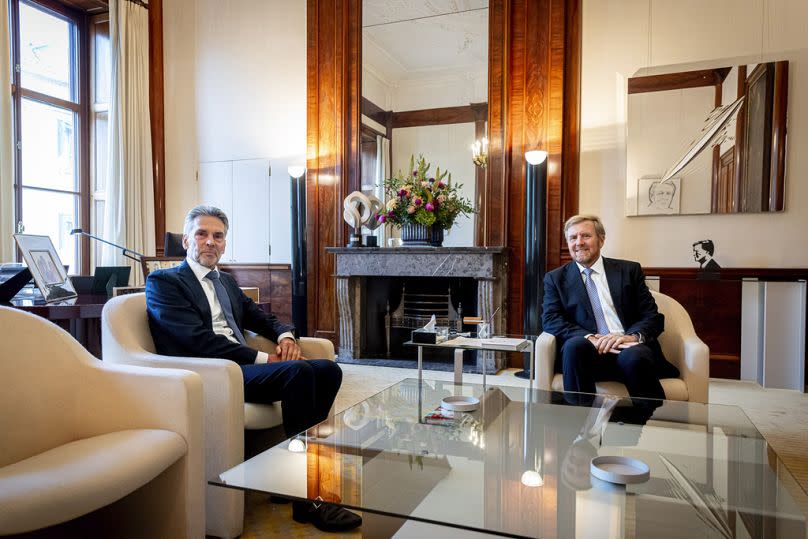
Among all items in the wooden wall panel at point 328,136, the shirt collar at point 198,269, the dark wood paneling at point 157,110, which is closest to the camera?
the shirt collar at point 198,269

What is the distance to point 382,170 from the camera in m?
5.39

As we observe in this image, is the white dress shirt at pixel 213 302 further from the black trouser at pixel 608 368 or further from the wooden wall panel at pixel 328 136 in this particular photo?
the wooden wall panel at pixel 328 136

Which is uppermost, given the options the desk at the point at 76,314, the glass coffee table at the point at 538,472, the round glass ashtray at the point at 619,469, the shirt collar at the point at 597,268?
the shirt collar at the point at 597,268

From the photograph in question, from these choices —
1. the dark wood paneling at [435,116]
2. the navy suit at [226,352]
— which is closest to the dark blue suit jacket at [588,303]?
the navy suit at [226,352]

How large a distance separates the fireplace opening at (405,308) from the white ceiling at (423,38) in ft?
6.53

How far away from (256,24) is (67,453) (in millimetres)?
5478

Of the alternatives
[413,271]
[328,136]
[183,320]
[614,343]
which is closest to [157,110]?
[328,136]

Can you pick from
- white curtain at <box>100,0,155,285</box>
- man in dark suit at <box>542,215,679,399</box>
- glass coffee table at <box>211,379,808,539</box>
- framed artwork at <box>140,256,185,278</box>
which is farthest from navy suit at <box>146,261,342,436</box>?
white curtain at <box>100,0,155,285</box>

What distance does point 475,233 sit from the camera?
16.4ft

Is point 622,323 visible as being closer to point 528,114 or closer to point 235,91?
point 528,114

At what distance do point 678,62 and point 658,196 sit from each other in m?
1.11

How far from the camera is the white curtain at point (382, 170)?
5367 mm

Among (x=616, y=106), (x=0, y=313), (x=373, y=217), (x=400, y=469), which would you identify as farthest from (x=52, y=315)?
(x=616, y=106)

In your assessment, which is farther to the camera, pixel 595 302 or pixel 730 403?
pixel 730 403
